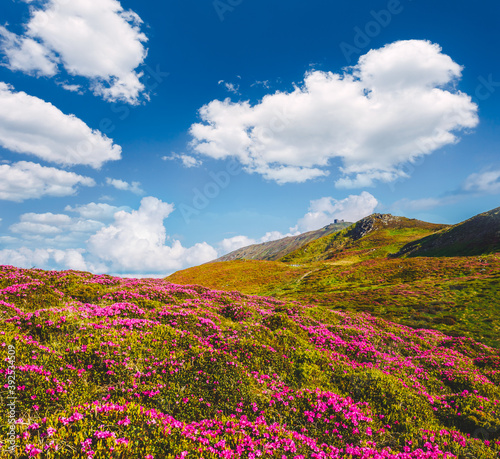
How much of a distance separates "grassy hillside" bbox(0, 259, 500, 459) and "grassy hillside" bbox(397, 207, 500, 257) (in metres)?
74.2

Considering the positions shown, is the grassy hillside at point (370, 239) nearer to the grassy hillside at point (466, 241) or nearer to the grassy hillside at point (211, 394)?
the grassy hillside at point (466, 241)

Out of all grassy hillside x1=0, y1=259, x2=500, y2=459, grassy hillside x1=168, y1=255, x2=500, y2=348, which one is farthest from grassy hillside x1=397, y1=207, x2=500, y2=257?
grassy hillside x1=0, y1=259, x2=500, y2=459

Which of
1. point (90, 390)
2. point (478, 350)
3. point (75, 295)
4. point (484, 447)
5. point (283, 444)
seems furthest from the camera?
point (478, 350)

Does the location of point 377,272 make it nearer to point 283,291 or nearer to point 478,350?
point 283,291

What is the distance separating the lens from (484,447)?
778 centimetres

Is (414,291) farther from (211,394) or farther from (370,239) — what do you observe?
(370,239)

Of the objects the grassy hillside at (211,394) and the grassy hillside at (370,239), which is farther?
the grassy hillside at (370,239)

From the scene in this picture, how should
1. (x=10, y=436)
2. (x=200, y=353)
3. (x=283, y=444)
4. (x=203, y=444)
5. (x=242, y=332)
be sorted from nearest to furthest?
(x=10, y=436) < (x=203, y=444) < (x=283, y=444) < (x=200, y=353) < (x=242, y=332)

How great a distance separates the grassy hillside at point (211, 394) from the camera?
5895mm

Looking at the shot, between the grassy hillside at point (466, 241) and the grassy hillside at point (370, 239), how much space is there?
15.0m

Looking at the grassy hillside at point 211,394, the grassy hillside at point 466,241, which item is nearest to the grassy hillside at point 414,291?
the grassy hillside at point 211,394

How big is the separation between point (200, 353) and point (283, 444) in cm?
448

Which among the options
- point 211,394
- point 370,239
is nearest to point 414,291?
point 211,394

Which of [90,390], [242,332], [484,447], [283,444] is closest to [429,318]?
[484,447]
